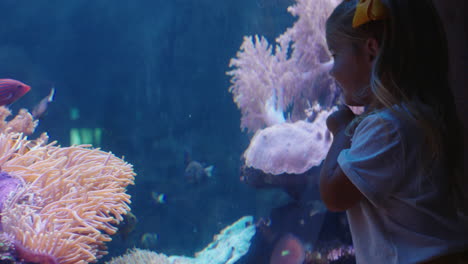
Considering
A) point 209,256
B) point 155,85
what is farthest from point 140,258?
point 155,85

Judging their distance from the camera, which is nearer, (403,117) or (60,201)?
(403,117)

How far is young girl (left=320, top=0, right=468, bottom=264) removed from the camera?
2.80ft

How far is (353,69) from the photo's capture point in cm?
104

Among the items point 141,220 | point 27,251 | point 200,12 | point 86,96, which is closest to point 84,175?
point 27,251

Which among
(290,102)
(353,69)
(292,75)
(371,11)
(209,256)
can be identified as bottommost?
(209,256)

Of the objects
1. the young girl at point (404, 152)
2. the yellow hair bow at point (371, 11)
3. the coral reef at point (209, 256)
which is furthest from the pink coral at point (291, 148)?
the yellow hair bow at point (371, 11)

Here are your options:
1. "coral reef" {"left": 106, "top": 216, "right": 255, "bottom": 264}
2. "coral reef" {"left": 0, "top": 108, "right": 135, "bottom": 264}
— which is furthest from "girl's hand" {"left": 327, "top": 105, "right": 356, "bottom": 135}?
"coral reef" {"left": 106, "top": 216, "right": 255, "bottom": 264}

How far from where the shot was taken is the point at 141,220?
7383mm

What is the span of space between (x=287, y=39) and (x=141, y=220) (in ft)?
18.8

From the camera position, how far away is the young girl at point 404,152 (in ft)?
2.80

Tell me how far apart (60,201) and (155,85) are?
7820 mm

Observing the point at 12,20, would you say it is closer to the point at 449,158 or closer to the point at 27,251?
the point at 27,251

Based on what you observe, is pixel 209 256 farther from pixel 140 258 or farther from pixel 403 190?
pixel 403 190

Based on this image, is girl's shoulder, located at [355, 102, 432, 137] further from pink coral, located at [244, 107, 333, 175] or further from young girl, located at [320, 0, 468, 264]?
pink coral, located at [244, 107, 333, 175]
